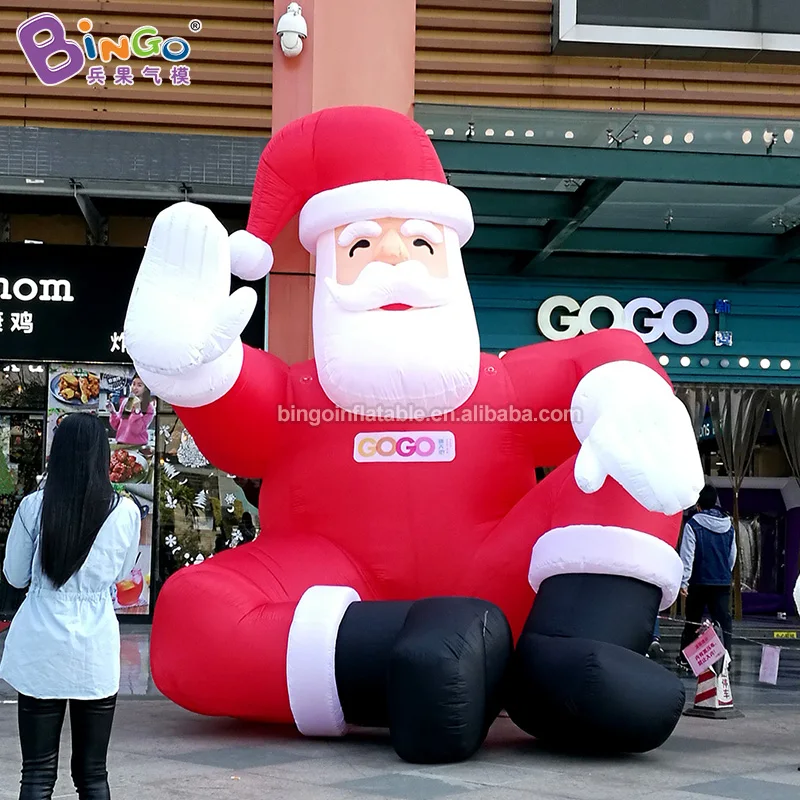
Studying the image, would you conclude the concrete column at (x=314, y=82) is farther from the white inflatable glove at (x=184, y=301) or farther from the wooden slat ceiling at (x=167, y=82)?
the white inflatable glove at (x=184, y=301)

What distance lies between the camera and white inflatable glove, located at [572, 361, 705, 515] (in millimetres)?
5816

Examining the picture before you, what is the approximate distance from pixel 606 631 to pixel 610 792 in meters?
0.85

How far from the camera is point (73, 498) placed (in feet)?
13.8

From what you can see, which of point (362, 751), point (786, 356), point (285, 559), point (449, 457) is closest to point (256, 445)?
point (285, 559)

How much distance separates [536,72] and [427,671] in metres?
5.32

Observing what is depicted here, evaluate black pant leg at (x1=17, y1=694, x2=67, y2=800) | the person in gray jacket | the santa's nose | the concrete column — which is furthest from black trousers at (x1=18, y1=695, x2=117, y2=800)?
the person in gray jacket

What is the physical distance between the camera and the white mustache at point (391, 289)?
6.42 metres

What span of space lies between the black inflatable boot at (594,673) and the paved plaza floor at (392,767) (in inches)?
7.3

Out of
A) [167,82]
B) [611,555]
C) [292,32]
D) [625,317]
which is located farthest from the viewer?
[625,317]

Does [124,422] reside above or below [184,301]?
below

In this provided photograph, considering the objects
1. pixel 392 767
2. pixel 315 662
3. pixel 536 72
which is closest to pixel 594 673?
pixel 392 767

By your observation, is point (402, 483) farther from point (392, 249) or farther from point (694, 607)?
point (694, 607)

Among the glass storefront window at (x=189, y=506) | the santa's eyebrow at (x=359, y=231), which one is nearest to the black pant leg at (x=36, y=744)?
the santa's eyebrow at (x=359, y=231)

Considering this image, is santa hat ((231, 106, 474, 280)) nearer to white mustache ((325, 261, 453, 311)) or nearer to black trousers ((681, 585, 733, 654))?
white mustache ((325, 261, 453, 311))
